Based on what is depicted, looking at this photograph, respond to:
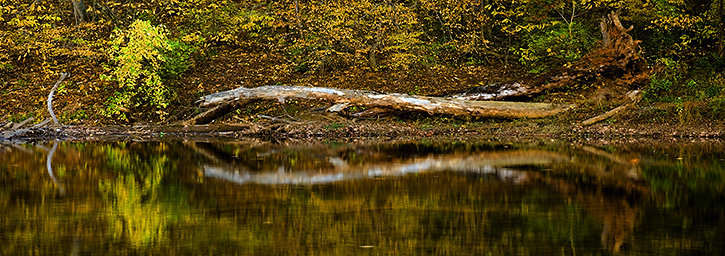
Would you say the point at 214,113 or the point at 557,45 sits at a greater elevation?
the point at 557,45

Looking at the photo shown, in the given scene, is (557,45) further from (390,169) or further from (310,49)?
(390,169)

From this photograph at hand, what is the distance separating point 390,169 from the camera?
1073 cm

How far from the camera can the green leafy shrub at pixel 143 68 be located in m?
20.5

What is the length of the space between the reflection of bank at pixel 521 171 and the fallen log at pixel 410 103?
481cm

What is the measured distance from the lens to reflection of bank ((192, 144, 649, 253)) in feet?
23.9

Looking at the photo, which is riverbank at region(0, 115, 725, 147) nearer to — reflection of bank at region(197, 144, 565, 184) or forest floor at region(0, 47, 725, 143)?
forest floor at region(0, 47, 725, 143)

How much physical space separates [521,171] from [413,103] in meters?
8.82

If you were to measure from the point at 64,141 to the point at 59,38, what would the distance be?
7180 millimetres

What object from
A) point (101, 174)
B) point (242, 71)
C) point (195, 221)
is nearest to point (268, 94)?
point (242, 71)

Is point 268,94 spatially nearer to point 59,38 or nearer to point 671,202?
point 59,38

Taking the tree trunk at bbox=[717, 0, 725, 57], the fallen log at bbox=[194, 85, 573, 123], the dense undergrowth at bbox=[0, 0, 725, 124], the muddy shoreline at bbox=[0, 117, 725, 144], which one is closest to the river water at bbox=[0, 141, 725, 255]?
the muddy shoreline at bbox=[0, 117, 725, 144]

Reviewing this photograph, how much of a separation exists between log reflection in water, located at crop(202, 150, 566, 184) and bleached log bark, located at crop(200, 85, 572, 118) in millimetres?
6234

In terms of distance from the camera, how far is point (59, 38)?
23.9 meters

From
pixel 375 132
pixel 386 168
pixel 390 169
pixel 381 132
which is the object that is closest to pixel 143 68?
pixel 375 132
